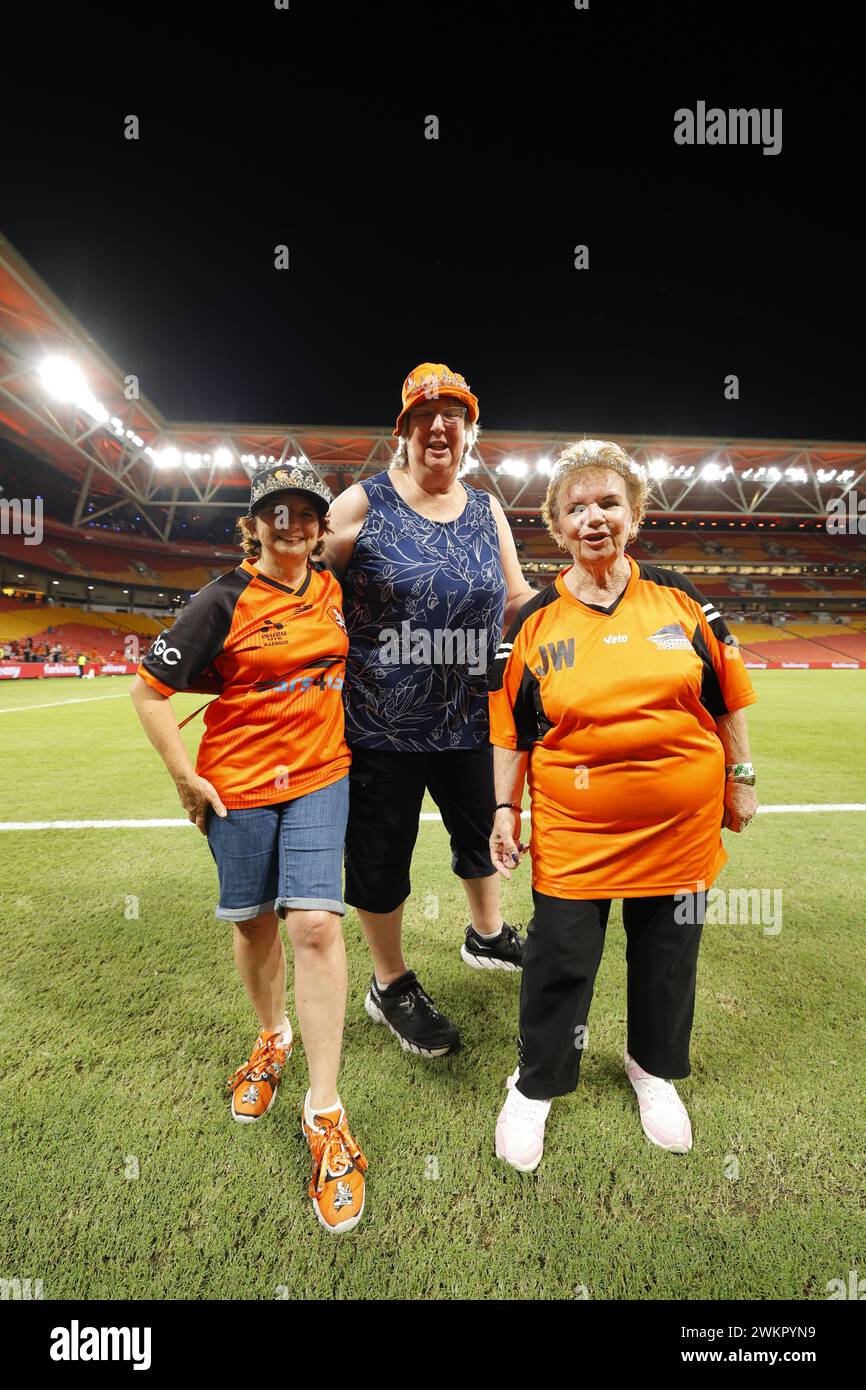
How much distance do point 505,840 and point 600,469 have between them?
1140 mm

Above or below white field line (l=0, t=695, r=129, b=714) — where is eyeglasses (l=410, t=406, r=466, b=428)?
above

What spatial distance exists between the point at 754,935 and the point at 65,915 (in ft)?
11.2

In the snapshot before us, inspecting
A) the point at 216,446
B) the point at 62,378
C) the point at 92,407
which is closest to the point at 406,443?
the point at 62,378

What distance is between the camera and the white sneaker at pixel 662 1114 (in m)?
1.48

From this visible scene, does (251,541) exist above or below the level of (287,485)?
below

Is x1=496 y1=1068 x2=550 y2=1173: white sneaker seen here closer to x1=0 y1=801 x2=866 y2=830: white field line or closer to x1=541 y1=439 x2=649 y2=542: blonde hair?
x1=541 y1=439 x2=649 y2=542: blonde hair

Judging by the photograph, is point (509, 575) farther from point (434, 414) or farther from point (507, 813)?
point (507, 813)

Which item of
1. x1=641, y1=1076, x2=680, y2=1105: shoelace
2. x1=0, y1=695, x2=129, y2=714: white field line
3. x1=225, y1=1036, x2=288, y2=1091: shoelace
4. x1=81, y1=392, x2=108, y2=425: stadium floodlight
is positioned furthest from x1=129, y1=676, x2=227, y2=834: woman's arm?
x1=81, y1=392, x2=108, y2=425: stadium floodlight

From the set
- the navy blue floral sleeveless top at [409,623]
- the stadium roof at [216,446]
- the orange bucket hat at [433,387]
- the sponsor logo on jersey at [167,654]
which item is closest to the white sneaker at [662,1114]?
the navy blue floral sleeveless top at [409,623]

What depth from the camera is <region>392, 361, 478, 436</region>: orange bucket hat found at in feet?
5.97

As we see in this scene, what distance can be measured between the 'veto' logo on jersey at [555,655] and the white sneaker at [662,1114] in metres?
1.25

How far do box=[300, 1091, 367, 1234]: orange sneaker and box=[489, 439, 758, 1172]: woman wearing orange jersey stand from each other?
390mm

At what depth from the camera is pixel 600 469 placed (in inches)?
61.7
